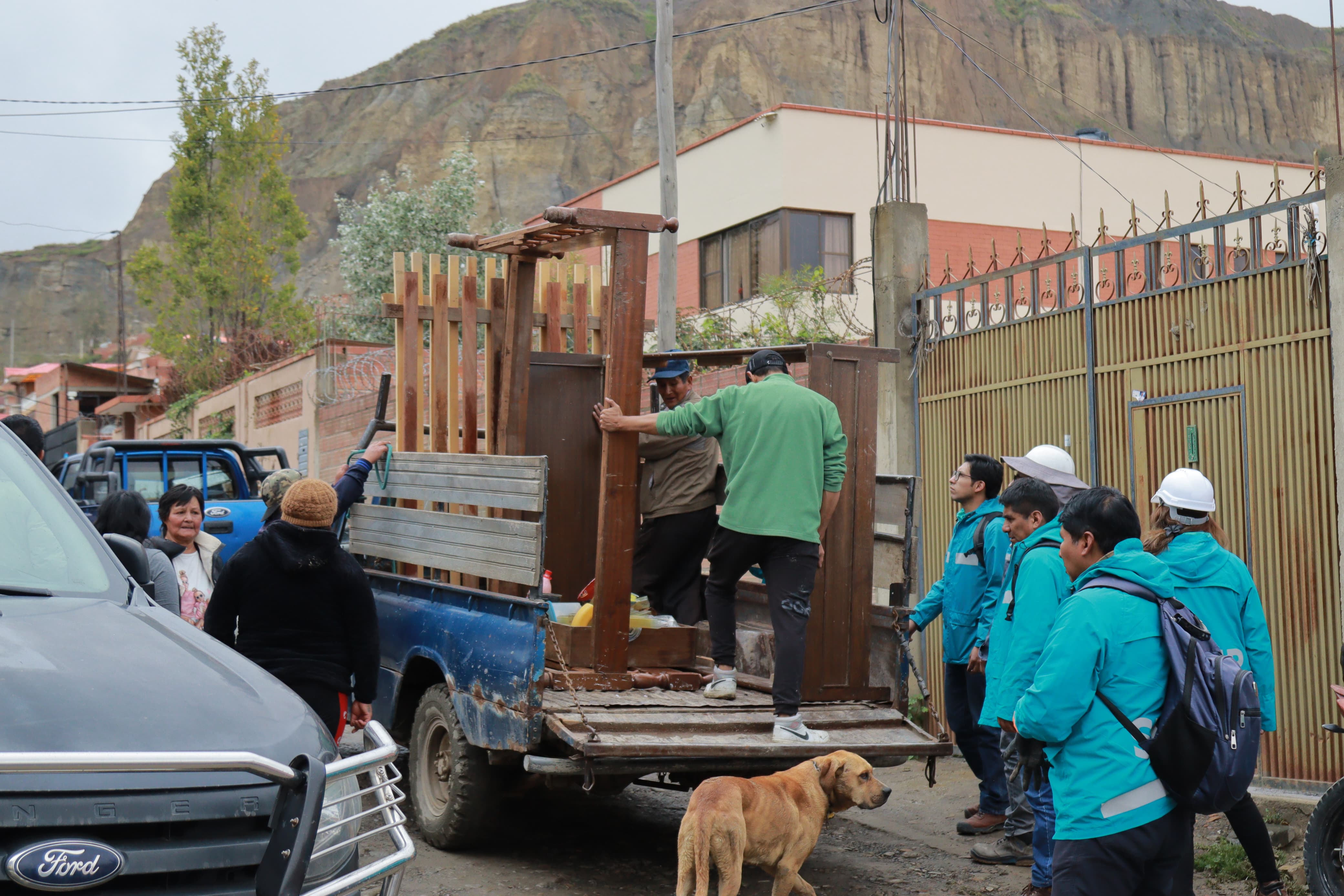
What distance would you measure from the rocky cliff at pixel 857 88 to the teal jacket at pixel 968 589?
58.7m

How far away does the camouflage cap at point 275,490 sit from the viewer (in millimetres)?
6156

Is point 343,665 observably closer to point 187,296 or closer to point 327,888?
point 327,888

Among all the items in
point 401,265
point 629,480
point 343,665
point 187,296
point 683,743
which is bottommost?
point 683,743

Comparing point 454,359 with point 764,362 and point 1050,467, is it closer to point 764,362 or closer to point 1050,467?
point 764,362

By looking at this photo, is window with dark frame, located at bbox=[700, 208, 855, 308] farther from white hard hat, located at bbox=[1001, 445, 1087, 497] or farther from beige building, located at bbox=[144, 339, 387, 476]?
white hard hat, located at bbox=[1001, 445, 1087, 497]

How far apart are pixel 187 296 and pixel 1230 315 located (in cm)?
3045

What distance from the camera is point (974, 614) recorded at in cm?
624

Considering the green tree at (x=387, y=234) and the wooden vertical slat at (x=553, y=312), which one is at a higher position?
the green tree at (x=387, y=234)

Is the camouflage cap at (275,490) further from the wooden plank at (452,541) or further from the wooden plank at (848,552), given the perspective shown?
the wooden plank at (848,552)

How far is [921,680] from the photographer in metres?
6.35

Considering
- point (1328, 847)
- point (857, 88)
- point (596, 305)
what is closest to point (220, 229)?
point (596, 305)

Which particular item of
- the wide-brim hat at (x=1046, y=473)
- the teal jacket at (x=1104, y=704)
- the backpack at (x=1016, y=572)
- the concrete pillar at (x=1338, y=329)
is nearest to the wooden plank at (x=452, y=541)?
the backpack at (x=1016, y=572)

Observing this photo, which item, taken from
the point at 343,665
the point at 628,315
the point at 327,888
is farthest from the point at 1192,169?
the point at 327,888

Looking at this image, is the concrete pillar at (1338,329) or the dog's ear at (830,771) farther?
the concrete pillar at (1338,329)
